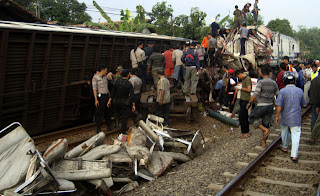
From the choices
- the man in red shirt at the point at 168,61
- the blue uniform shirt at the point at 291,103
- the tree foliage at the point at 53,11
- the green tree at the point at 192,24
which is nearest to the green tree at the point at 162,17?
the green tree at the point at 192,24

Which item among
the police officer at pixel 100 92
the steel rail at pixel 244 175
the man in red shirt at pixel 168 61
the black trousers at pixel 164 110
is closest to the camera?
the steel rail at pixel 244 175

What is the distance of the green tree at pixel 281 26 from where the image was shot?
48.2 meters

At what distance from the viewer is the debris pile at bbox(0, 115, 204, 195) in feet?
15.3

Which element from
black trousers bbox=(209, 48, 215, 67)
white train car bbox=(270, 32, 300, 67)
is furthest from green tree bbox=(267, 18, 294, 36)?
black trousers bbox=(209, 48, 215, 67)

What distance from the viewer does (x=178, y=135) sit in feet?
27.7

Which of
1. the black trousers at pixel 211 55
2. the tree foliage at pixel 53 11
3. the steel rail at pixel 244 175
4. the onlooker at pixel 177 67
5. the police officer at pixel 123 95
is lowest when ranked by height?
the steel rail at pixel 244 175

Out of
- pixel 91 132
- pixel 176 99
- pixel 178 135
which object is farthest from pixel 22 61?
pixel 176 99

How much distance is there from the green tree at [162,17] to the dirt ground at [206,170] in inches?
726

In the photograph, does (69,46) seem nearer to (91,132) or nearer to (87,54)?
(87,54)

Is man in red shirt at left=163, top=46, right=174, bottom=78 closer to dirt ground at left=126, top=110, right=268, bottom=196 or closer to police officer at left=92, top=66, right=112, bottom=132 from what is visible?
police officer at left=92, top=66, right=112, bottom=132

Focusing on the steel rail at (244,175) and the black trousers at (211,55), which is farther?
the black trousers at (211,55)

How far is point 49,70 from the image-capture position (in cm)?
909

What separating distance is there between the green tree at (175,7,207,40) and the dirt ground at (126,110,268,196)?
1750cm

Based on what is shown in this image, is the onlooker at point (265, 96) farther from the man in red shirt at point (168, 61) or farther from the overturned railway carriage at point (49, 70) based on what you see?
the overturned railway carriage at point (49, 70)
